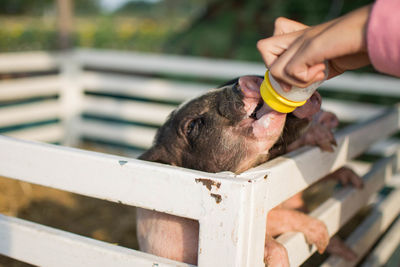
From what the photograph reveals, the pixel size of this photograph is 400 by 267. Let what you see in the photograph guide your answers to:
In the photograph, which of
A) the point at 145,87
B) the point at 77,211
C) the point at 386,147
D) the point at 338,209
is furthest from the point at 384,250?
the point at 145,87

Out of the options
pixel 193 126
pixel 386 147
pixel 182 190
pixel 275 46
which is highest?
pixel 386 147

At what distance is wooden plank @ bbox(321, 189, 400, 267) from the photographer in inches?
79.5

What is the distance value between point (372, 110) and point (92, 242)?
3.06 m

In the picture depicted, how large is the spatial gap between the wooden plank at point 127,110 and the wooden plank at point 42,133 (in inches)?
14.6

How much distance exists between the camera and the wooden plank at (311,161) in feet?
4.25

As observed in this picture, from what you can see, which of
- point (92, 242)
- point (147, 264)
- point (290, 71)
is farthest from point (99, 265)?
point (290, 71)

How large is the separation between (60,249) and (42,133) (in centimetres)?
360

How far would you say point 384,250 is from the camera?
8.11 ft

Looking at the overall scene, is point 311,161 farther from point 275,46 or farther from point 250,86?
point 275,46

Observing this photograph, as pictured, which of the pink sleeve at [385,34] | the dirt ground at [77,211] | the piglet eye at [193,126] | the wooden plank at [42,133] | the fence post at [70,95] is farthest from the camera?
the fence post at [70,95]

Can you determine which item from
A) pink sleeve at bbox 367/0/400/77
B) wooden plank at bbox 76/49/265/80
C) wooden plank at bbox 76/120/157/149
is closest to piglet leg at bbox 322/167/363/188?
pink sleeve at bbox 367/0/400/77

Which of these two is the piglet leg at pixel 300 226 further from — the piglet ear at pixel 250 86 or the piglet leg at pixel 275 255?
the piglet ear at pixel 250 86

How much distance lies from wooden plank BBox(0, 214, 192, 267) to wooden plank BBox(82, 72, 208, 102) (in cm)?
295

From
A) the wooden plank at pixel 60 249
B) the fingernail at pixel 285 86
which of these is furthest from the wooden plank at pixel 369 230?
the fingernail at pixel 285 86
